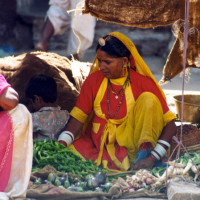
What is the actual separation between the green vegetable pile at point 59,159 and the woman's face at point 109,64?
2.51 feet

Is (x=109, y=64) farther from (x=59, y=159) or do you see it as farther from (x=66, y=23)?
(x=66, y=23)

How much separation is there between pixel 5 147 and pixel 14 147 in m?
0.06

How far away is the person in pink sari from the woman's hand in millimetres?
1124

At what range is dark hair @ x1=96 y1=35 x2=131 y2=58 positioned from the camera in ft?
14.7

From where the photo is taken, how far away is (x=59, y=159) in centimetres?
425

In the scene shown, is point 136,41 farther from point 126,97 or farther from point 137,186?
point 137,186

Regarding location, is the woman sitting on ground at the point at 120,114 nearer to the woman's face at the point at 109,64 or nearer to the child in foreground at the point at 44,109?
the woman's face at the point at 109,64

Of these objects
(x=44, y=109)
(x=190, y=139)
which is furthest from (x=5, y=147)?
(x=190, y=139)

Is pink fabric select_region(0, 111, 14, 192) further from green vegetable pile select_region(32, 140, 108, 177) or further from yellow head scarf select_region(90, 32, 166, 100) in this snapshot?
yellow head scarf select_region(90, 32, 166, 100)

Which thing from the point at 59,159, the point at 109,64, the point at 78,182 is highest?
the point at 109,64

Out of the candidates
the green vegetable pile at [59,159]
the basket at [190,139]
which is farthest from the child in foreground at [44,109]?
the basket at [190,139]

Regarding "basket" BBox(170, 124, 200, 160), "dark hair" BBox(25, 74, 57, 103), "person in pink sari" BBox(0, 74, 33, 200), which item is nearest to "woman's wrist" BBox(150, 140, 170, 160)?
"basket" BBox(170, 124, 200, 160)

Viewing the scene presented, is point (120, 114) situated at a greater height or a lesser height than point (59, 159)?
greater

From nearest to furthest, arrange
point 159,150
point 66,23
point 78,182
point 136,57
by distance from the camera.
Result: point 78,182 < point 159,150 < point 136,57 < point 66,23
